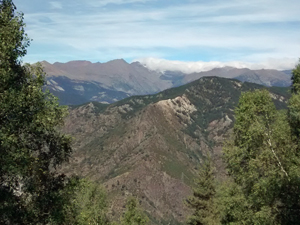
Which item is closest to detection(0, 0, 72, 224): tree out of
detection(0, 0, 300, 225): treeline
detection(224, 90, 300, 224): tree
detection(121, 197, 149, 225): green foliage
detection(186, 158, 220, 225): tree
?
detection(0, 0, 300, 225): treeline

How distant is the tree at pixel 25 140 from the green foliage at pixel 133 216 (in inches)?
1516

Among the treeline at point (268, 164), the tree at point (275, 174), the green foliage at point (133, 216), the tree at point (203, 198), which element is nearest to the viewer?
the tree at point (275, 174)

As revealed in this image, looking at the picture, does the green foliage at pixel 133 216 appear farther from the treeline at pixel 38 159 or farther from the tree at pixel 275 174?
the treeline at pixel 38 159

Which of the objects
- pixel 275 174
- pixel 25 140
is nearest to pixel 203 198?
pixel 275 174

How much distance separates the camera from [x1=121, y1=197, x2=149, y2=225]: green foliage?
54031 millimetres

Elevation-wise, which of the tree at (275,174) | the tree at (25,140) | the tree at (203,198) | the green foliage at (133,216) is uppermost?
the tree at (25,140)

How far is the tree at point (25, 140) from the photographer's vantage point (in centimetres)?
1541

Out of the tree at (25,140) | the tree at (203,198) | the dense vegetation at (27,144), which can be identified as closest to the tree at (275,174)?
the dense vegetation at (27,144)

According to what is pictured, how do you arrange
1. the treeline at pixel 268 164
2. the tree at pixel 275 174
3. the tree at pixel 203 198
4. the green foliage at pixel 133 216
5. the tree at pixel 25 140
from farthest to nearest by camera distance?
the green foliage at pixel 133 216
the tree at pixel 203 198
the treeline at pixel 268 164
the tree at pixel 275 174
the tree at pixel 25 140

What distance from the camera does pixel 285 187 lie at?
23.5 metres

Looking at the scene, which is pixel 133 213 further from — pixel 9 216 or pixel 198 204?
pixel 9 216

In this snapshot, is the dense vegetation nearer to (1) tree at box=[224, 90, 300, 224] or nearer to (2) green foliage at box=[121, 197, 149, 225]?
(1) tree at box=[224, 90, 300, 224]

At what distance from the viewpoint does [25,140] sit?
16.6 metres

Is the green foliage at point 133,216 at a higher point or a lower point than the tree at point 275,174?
lower
